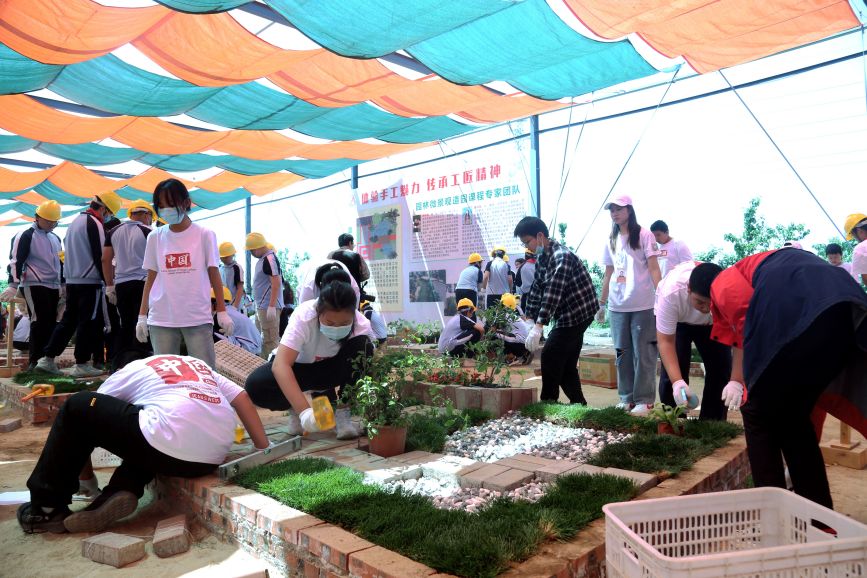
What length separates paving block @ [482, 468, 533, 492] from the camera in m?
2.67

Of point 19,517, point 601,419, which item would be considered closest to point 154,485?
point 19,517

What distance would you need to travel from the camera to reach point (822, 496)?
6.98ft

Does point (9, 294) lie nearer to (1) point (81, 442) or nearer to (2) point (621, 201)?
(1) point (81, 442)

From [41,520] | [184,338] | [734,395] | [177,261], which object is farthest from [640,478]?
[177,261]

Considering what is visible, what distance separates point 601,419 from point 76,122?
7.80 meters

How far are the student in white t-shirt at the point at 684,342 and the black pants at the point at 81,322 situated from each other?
532 cm

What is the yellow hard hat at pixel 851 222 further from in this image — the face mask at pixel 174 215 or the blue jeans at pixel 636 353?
the face mask at pixel 174 215

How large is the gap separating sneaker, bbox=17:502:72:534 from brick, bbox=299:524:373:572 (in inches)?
51.4

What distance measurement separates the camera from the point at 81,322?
593 cm

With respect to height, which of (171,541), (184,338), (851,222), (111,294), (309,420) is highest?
(851,222)

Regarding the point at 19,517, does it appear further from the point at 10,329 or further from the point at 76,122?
the point at 76,122

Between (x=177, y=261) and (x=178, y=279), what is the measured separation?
0.13 meters

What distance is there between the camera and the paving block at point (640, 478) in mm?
2525

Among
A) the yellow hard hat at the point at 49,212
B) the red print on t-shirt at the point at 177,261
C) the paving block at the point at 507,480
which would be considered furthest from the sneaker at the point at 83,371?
the paving block at the point at 507,480
